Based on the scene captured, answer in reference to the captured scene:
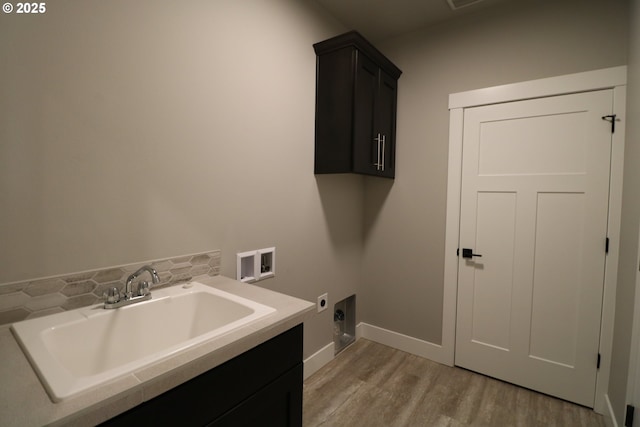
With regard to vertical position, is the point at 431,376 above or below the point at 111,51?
below

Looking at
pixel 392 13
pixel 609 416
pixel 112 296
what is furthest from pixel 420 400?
pixel 392 13

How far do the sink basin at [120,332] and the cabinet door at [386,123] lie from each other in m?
1.53

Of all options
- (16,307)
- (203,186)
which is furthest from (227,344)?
(203,186)

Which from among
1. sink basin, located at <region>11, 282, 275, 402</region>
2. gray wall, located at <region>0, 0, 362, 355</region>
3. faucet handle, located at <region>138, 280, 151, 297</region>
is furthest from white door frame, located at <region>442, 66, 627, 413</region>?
faucet handle, located at <region>138, 280, 151, 297</region>

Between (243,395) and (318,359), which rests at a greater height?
(243,395)

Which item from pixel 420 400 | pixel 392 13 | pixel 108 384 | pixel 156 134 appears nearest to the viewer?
pixel 108 384

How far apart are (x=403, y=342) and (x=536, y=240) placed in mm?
1318

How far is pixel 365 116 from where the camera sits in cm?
206

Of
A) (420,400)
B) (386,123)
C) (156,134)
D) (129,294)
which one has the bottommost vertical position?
(420,400)

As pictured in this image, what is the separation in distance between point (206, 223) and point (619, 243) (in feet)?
7.65

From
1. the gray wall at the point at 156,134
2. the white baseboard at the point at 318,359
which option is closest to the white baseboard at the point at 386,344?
the white baseboard at the point at 318,359

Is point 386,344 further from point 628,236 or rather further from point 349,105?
point 349,105

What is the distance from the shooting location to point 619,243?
1.73 m

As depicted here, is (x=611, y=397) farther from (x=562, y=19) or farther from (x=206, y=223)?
(x=206, y=223)
